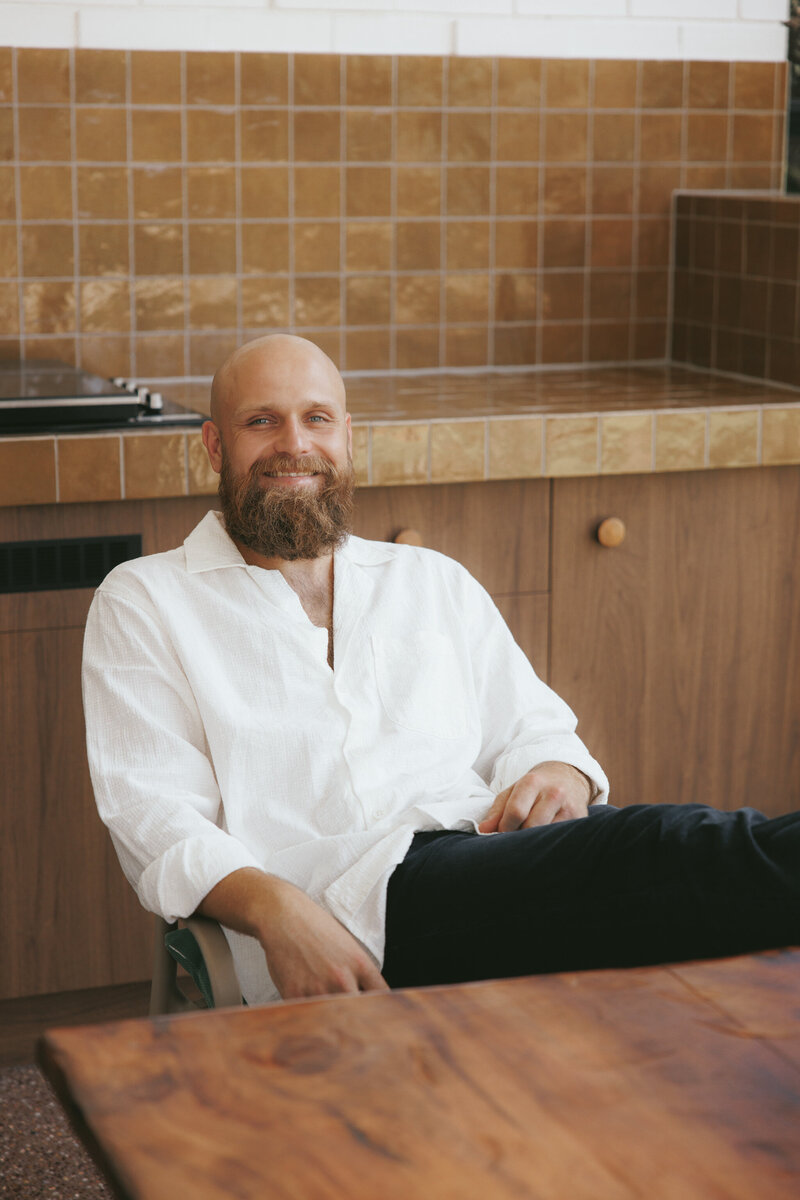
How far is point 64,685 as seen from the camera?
239 cm

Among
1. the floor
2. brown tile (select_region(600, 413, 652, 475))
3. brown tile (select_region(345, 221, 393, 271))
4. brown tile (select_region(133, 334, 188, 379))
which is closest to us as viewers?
the floor

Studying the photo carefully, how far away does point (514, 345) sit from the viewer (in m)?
3.41

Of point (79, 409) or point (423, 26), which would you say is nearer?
point (79, 409)

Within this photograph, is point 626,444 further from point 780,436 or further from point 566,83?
point 566,83

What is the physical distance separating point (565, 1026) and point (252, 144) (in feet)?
8.26

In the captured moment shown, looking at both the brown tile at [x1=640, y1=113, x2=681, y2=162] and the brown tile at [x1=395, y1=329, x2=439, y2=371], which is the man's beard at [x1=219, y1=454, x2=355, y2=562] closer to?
the brown tile at [x1=395, y1=329, x2=439, y2=371]

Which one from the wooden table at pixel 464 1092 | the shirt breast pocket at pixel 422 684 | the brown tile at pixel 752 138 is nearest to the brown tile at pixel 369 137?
the brown tile at pixel 752 138

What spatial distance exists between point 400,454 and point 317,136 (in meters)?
1.02

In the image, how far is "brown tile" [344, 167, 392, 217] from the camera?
3205 mm

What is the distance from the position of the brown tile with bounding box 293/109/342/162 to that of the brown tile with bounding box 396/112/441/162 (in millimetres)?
147

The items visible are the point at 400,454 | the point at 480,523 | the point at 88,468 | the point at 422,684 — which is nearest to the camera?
the point at 422,684

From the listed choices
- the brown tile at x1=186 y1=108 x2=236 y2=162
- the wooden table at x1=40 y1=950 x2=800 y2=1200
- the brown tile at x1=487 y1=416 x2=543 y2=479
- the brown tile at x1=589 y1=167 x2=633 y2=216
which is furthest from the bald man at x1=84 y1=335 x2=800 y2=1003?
the brown tile at x1=589 y1=167 x2=633 y2=216

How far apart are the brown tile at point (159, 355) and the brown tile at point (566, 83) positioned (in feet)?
3.36

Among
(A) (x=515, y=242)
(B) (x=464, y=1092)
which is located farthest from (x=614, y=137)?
(B) (x=464, y=1092)
